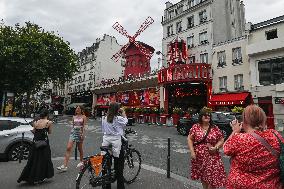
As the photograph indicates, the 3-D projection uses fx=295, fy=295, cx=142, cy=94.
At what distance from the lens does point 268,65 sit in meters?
25.0

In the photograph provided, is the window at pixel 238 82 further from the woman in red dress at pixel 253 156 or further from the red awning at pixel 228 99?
the woman in red dress at pixel 253 156

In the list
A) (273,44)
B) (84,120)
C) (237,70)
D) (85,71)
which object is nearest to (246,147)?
(84,120)

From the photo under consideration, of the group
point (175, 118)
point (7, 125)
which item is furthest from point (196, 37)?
point (7, 125)

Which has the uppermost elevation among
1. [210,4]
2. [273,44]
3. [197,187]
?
[210,4]

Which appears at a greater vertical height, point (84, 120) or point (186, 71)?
point (186, 71)

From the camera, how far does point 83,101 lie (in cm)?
6081

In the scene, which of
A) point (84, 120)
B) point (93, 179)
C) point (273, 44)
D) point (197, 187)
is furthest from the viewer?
point (273, 44)

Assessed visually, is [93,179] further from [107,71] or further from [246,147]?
[107,71]

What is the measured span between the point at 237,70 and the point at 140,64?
2157cm

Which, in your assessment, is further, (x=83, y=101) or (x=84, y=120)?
(x=83, y=101)

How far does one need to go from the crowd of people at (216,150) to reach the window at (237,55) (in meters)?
21.8

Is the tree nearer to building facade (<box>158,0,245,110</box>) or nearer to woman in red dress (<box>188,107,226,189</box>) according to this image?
building facade (<box>158,0,245,110</box>)

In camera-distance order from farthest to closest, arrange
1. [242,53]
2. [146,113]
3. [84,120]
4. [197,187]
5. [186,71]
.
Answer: [146,113] → [186,71] → [242,53] → [84,120] → [197,187]

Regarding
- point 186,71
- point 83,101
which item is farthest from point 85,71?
point 186,71
